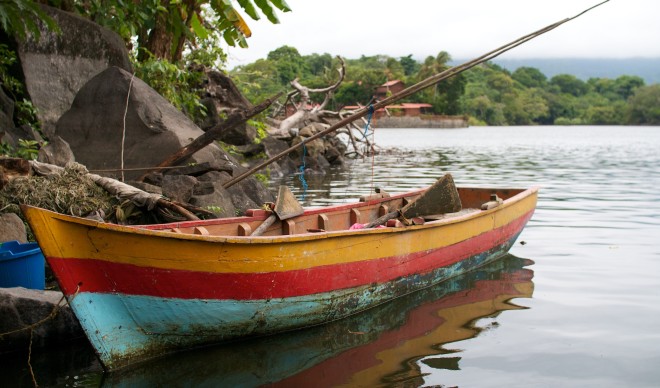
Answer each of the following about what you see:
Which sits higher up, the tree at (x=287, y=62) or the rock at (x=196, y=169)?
the tree at (x=287, y=62)

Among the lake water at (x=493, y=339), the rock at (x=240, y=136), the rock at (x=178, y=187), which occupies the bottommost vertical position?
the lake water at (x=493, y=339)

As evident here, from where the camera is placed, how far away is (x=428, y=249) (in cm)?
800

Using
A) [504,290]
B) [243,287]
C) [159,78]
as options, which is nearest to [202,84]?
[159,78]

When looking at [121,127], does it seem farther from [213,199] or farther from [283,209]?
[283,209]

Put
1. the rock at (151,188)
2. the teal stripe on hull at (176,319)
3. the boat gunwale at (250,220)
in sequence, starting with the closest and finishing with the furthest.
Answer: the boat gunwale at (250,220) → the teal stripe on hull at (176,319) → the rock at (151,188)

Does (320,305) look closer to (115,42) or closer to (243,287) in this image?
(243,287)

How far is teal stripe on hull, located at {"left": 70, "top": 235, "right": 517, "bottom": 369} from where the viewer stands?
18.5 ft

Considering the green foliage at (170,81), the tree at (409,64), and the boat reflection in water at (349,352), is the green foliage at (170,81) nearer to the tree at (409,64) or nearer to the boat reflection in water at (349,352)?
the boat reflection in water at (349,352)

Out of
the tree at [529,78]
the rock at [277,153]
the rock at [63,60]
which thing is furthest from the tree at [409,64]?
the rock at [63,60]

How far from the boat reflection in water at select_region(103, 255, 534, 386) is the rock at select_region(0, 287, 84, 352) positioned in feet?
2.63

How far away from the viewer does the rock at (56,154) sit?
982 centimetres

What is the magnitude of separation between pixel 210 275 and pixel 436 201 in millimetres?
3714

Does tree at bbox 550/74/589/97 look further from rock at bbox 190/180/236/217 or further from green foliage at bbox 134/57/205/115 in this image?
rock at bbox 190/180/236/217

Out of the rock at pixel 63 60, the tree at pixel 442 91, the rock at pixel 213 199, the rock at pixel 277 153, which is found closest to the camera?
the rock at pixel 213 199
